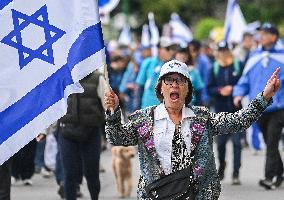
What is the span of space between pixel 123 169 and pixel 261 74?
204 centimetres

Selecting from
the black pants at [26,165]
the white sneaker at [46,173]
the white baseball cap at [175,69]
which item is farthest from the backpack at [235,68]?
the white baseball cap at [175,69]

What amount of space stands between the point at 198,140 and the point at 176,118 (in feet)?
0.69

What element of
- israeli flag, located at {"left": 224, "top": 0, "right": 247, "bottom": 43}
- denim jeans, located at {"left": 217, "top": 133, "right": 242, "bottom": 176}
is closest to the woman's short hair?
denim jeans, located at {"left": 217, "top": 133, "right": 242, "bottom": 176}

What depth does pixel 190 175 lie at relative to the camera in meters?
6.45

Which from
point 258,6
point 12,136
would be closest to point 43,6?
point 12,136

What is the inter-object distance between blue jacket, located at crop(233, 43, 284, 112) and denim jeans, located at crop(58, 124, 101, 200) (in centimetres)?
294

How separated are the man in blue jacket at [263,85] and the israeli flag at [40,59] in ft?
18.2

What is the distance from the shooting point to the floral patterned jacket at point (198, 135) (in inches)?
256

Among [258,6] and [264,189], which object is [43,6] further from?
[258,6]

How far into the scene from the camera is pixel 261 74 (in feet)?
40.4

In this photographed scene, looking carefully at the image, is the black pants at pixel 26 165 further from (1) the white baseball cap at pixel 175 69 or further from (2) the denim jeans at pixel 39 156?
(1) the white baseball cap at pixel 175 69

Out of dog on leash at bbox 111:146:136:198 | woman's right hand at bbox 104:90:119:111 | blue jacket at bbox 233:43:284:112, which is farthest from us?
blue jacket at bbox 233:43:284:112

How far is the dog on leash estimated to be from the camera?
39.2ft

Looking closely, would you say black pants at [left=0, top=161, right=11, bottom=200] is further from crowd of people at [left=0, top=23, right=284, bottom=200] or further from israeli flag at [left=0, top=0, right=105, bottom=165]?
israeli flag at [left=0, top=0, right=105, bottom=165]
